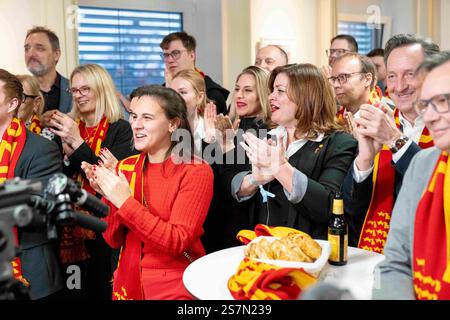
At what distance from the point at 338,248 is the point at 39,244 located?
130 centimetres

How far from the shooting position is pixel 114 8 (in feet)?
15.4

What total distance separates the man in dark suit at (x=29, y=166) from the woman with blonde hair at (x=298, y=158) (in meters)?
0.84

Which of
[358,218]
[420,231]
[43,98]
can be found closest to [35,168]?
[43,98]

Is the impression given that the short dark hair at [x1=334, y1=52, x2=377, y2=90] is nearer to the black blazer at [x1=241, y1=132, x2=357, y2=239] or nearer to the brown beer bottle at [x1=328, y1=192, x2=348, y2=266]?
the black blazer at [x1=241, y1=132, x2=357, y2=239]

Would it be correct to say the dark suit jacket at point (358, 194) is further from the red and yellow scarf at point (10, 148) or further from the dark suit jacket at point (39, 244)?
Answer: the red and yellow scarf at point (10, 148)

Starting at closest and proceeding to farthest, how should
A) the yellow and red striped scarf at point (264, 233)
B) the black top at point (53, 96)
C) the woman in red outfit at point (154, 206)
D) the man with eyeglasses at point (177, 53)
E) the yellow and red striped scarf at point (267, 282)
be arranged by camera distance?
the yellow and red striped scarf at point (267, 282)
the yellow and red striped scarf at point (264, 233)
the woman in red outfit at point (154, 206)
the black top at point (53, 96)
the man with eyeglasses at point (177, 53)

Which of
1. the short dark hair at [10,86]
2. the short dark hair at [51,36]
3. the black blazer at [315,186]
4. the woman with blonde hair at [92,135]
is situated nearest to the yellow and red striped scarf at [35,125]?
the woman with blonde hair at [92,135]

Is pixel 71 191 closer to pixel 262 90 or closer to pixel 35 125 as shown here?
pixel 35 125

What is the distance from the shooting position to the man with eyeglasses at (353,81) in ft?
10.5

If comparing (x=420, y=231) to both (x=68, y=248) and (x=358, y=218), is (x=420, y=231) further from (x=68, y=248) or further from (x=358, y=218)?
(x=68, y=248)

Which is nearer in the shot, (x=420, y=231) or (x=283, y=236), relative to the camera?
(x=420, y=231)

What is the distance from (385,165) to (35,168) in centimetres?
147

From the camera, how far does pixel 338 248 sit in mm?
1685

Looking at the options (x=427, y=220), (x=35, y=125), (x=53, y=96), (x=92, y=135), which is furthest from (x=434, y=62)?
(x=53, y=96)
